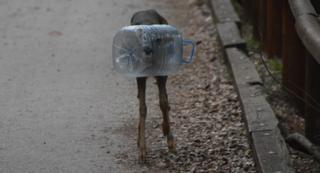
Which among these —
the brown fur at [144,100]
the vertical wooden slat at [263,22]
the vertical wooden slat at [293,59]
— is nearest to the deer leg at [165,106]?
the brown fur at [144,100]

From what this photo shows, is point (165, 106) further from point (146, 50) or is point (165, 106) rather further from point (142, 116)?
point (146, 50)

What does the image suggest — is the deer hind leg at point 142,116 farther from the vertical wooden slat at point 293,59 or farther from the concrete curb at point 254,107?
the vertical wooden slat at point 293,59

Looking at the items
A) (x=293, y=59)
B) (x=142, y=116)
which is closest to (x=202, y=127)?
(x=142, y=116)

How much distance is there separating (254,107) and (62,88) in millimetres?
2769

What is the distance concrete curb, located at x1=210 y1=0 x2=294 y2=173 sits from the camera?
22.2 ft

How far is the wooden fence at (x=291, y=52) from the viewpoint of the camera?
7707mm

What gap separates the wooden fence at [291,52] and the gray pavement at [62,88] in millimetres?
1637

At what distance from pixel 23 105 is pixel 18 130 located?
2.93 feet

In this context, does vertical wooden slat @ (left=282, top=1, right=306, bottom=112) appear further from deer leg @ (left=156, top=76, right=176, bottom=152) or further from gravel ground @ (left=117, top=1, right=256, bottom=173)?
deer leg @ (left=156, top=76, right=176, bottom=152)

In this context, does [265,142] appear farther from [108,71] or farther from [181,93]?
[108,71]

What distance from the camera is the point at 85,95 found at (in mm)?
9789

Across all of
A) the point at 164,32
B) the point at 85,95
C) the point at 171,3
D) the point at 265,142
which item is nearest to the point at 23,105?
the point at 85,95

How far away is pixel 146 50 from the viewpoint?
726 centimetres

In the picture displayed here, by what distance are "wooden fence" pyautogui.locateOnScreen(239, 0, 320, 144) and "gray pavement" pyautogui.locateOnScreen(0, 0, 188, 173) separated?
164 centimetres
